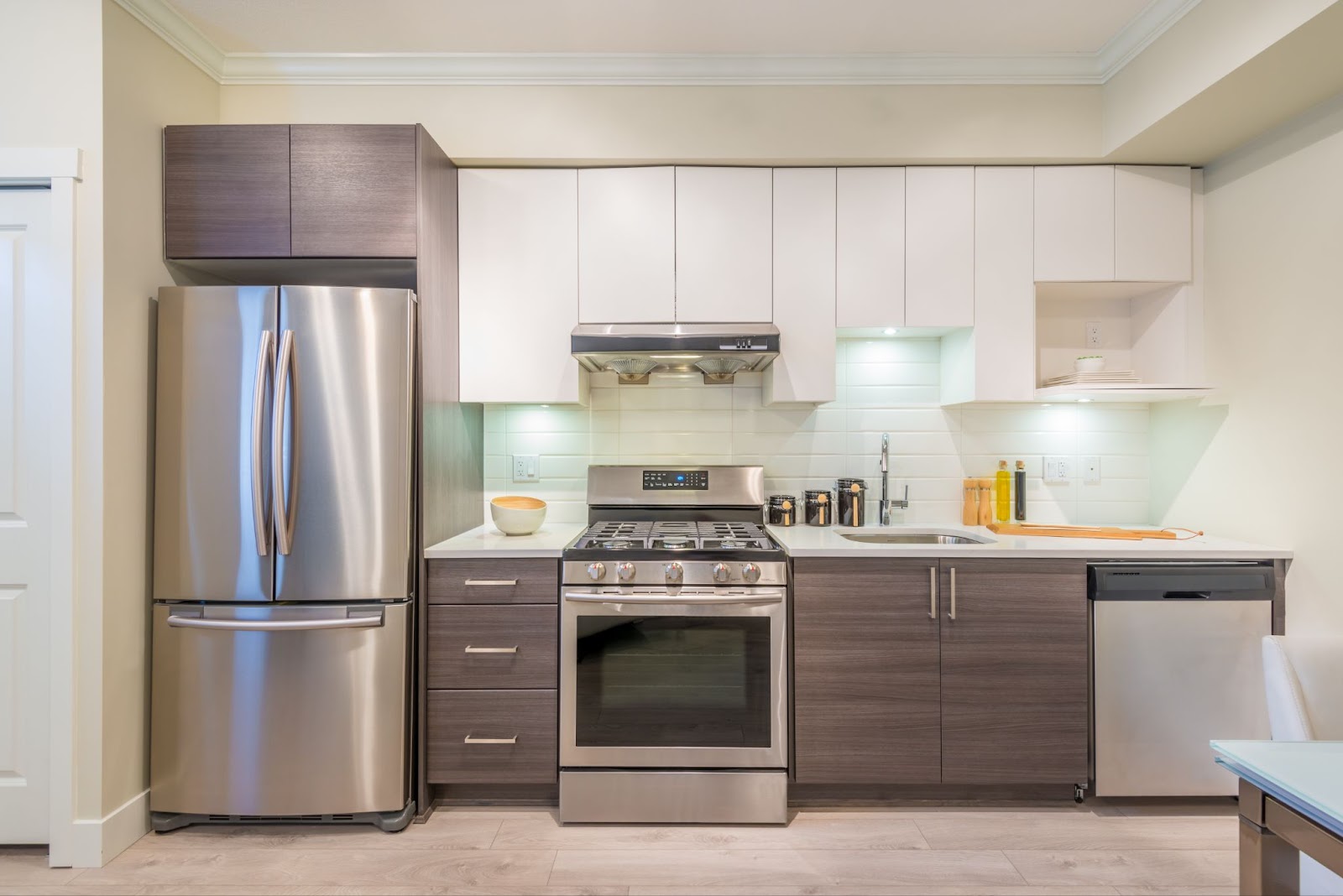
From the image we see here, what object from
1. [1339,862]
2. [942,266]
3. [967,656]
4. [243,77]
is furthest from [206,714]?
[942,266]

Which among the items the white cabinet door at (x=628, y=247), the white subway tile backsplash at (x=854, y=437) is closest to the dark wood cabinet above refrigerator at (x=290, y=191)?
the white cabinet door at (x=628, y=247)

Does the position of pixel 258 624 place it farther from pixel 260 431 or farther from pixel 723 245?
pixel 723 245

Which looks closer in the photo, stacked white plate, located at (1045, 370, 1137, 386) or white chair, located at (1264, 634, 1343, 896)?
white chair, located at (1264, 634, 1343, 896)

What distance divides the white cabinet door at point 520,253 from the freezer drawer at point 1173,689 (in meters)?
2.16

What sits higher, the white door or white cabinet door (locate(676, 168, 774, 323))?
white cabinet door (locate(676, 168, 774, 323))

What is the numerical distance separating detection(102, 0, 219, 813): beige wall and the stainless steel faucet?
272cm

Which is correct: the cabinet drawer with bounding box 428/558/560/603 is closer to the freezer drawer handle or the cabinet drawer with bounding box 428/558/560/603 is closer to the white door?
the freezer drawer handle

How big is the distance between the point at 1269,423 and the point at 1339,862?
212 centimetres

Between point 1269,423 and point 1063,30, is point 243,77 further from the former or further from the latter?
point 1269,423

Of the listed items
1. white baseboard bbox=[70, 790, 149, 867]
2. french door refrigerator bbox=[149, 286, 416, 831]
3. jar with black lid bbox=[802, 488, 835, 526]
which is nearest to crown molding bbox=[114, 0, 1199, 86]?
french door refrigerator bbox=[149, 286, 416, 831]

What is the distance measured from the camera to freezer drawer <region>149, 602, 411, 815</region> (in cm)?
220

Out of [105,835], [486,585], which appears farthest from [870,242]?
[105,835]

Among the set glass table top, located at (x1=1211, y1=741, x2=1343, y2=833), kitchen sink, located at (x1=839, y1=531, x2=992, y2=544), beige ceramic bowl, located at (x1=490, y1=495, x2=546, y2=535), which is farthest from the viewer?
kitchen sink, located at (x1=839, y1=531, x2=992, y2=544)

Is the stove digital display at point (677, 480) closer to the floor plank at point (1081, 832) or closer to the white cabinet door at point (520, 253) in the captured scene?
the white cabinet door at point (520, 253)
